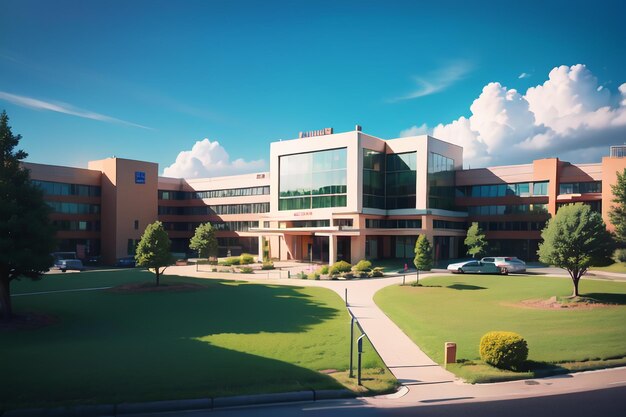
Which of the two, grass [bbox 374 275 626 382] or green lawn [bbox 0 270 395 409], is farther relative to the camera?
grass [bbox 374 275 626 382]

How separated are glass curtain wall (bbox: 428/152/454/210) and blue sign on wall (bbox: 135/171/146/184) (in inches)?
1686

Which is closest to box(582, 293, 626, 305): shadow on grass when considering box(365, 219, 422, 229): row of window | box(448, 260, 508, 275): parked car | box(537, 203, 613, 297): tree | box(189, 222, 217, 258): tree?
box(537, 203, 613, 297): tree

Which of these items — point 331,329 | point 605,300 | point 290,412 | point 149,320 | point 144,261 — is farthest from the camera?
point 144,261

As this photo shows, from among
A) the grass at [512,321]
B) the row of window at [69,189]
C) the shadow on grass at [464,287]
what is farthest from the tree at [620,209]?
the row of window at [69,189]

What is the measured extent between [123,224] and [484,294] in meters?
52.3

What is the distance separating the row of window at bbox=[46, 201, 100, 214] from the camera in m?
59.8

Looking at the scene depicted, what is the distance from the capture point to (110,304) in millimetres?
25312

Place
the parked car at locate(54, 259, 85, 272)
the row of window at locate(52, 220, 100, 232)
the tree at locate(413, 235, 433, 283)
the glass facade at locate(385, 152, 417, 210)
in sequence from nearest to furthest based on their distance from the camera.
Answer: the tree at locate(413, 235, 433, 283) < the parked car at locate(54, 259, 85, 272) < the glass facade at locate(385, 152, 417, 210) < the row of window at locate(52, 220, 100, 232)

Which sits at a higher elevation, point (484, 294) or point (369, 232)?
point (369, 232)

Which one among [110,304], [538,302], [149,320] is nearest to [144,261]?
[110,304]

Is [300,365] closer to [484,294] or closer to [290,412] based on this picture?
[290,412]

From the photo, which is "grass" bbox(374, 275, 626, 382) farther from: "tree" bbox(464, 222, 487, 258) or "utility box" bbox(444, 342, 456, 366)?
"tree" bbox(464, 222, 487, 258)

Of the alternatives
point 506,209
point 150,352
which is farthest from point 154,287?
point 506,209

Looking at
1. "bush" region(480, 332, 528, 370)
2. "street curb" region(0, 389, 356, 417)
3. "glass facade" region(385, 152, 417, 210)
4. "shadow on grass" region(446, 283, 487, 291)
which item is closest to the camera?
"street curb" region(0, 389, 356, 417)
